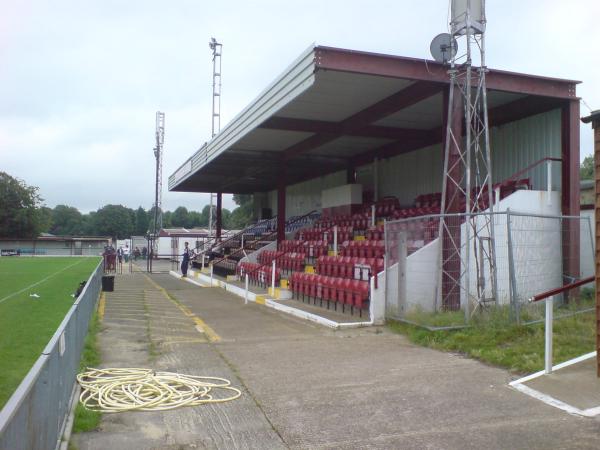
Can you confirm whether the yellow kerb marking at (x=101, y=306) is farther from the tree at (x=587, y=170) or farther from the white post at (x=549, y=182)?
the tree at (x=587, y=170)

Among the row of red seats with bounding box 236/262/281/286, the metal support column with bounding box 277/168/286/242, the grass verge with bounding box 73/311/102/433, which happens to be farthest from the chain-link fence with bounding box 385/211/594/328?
the metal support column with bounding box 277/168/286/242

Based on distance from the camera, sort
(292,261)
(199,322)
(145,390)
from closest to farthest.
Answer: (145,390)
(199,322)
(292,261)

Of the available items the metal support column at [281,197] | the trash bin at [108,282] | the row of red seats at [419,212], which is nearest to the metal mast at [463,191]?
the row of red seats at [419,212]

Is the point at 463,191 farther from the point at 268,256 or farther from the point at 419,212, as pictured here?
the point at 268,256

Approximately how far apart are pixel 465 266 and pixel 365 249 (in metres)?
4.71

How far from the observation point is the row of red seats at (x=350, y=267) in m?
12.7

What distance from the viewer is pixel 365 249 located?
14938mm

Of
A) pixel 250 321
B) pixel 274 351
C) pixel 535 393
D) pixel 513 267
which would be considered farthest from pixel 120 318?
pixel 535 393

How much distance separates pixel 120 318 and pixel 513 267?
8723 mm

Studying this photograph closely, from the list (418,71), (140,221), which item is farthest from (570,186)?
(140,221)

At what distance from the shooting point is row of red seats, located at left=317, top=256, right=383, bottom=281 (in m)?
12.7

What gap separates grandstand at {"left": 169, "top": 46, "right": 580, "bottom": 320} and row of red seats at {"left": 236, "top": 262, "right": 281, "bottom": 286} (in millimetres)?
59

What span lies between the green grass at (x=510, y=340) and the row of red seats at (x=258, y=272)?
932 centimetres

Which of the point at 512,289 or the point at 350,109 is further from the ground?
the point at 350,109
